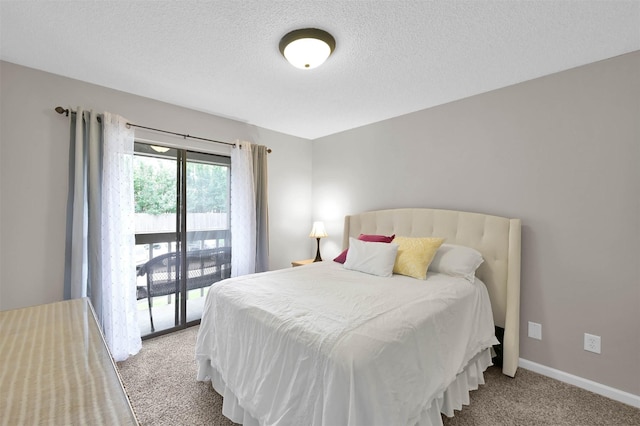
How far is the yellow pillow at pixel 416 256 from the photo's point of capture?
2324mm

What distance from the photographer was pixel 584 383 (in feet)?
6.72

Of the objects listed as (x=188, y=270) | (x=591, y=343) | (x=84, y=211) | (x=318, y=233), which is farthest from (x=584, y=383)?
(x=84, y=211)

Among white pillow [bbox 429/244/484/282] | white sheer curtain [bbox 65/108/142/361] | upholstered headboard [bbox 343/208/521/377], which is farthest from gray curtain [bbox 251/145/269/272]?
white pillow [bbox 429/244/484/282]

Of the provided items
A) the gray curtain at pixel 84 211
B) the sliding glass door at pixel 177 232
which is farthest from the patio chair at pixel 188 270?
the gray curtain at pixel 84 211

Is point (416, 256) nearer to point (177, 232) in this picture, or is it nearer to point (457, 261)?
point (457, 261)

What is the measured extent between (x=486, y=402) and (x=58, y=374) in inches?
93.4

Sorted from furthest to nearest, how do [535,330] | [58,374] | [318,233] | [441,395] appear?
[318,233]
[535,330]
[441,395]
[58,374]

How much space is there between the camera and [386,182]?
3.37m

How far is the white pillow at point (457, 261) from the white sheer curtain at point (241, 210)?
2.14 meters

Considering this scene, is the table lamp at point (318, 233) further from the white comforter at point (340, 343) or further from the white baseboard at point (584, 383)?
the white baseboard at point (584, 383)

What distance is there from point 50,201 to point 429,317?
3.05 meters

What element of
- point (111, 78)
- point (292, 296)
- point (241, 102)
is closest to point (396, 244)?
point (292, 296)

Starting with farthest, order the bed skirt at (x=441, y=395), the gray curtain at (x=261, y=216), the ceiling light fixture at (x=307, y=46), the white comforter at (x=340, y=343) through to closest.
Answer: the gray curtain at (x=261, y=216) → the ceiling light fixture at (x=307, y=46) → the bed skirt at (x=441, y=395) → the white comforter at (x=340, y=343)

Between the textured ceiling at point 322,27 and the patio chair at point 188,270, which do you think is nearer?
the textured ceiling at point 322,27
